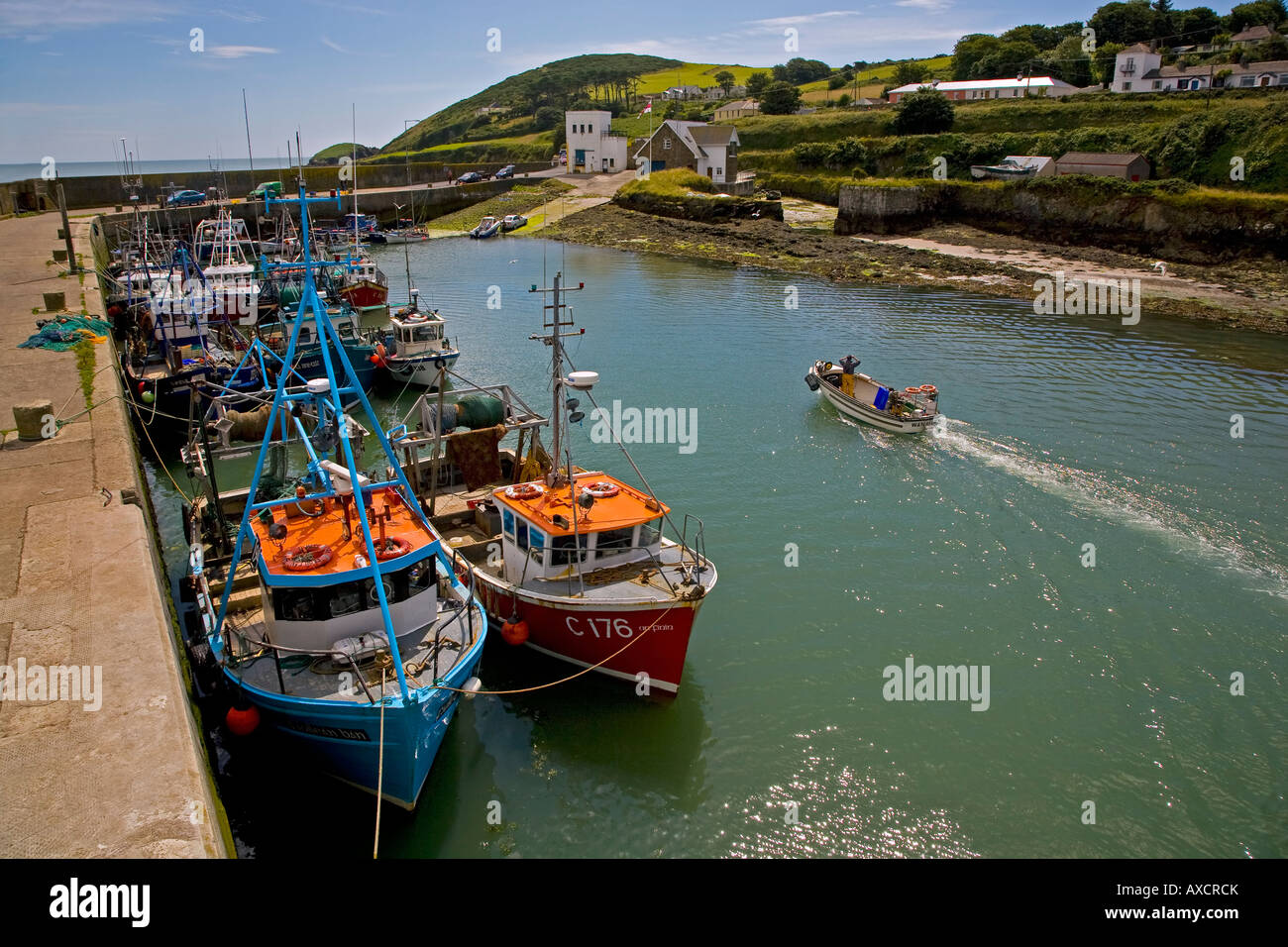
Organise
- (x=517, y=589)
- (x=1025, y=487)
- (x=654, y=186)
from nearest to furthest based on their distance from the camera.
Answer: (x=517, y=589) → (x=1025, y=487) → (x=654, y=186)

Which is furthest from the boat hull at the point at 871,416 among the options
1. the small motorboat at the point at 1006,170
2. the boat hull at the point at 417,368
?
the small motorboat at the point at 1006,170

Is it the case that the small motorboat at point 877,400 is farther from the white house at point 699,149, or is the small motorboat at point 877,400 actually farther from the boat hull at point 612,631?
the white house at point 699,149

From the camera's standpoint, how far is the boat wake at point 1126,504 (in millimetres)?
18922

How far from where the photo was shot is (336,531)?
12.8 m

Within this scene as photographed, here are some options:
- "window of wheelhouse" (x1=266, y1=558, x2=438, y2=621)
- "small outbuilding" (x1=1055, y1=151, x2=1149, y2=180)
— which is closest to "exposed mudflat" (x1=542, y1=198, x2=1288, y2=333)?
"small outbuilding" (x1=1055, y1=151, x2=1149, y2=180)

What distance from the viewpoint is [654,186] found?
252 feet

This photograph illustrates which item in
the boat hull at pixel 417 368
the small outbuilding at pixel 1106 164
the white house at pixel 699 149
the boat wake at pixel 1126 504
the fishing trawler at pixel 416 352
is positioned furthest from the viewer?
the white house at pixel 699 149

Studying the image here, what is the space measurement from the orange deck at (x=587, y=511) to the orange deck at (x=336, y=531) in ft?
6.44

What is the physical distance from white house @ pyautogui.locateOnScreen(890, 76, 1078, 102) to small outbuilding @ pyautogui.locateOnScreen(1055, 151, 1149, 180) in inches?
1216

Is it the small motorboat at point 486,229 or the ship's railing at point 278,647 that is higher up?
the small motorboat at point 486,229

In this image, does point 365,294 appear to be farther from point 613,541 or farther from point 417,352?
point 613,541
